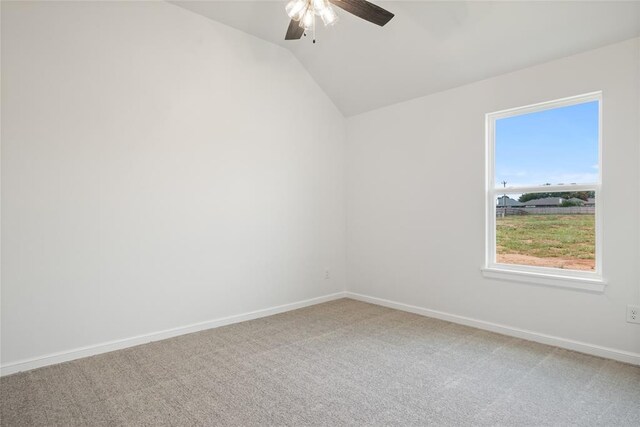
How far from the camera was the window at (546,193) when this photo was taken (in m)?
2.88

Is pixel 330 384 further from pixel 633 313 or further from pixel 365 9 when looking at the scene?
pixel 365 9

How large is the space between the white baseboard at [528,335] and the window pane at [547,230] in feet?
1.98

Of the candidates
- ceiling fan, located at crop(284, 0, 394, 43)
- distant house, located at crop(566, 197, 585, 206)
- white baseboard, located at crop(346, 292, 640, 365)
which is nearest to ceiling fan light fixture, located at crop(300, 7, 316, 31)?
ceiling fan, located at crop(284, 0, 394, 43)

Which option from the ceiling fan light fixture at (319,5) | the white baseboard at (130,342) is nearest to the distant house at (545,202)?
the ceiling fan light fixture at (319,5)

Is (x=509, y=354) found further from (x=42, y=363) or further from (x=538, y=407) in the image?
(x=42, y=363)

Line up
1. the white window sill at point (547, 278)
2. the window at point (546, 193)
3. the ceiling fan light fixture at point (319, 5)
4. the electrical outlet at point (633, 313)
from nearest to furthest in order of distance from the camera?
the ceiling fan light fixture at point (319, 5), the electrical outlet at point (633, 313), the white window sill at point (547, 278), the window at point (546, 193)

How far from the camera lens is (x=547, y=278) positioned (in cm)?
300

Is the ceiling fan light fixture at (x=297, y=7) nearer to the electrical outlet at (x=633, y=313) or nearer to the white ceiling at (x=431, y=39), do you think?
the white ceiling at (x=431, y=39)

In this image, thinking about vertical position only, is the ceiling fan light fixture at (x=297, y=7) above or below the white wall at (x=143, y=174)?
above

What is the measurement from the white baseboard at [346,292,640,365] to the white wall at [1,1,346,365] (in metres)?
1.22

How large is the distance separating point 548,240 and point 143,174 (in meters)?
3.63

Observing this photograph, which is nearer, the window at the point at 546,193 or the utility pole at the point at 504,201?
the window at the point at 546,193

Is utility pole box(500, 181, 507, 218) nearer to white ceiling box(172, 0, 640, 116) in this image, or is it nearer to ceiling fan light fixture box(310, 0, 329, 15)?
white ceiling box(172, 0, 640, 116)

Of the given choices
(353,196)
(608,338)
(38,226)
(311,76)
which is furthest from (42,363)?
(608,338)
